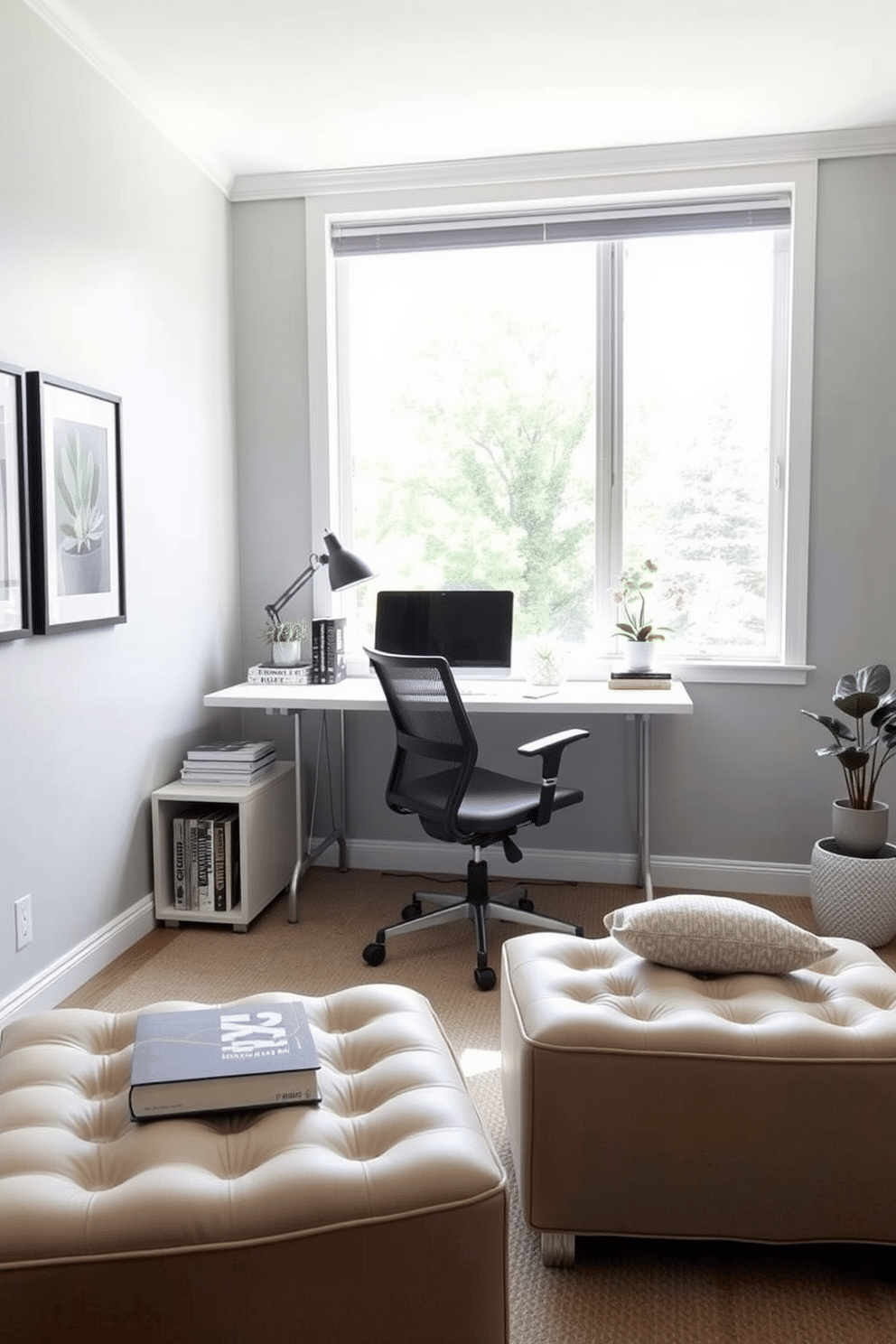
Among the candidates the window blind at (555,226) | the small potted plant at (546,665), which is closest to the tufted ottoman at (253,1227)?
the small potted plant at (546,665)

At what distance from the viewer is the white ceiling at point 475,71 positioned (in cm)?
259

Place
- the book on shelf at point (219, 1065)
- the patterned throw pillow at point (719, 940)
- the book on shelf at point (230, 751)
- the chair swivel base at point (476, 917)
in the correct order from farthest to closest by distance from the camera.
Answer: the book on shelf at point (230, 751), the chair swivel base at point (476, 917), the patterned throw pillow at point (719, 940), the book on shelf at point (219, 1065)

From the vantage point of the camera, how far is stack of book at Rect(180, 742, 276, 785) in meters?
3.32

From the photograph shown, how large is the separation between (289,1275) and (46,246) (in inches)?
92.6

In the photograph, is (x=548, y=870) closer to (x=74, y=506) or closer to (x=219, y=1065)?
(x=74, y=506)

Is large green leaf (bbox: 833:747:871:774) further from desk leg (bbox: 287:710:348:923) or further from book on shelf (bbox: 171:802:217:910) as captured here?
book on shelf (bbox: 171:802:217:910)

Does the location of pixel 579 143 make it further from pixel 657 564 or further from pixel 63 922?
pixel 63 922

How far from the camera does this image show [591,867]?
3.67 meters

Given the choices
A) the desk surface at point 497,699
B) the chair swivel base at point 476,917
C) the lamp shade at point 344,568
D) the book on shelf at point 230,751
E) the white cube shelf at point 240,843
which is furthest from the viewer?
the lamp shade at point 344,568

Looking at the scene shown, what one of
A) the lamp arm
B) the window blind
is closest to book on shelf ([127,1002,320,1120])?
the lamp arm

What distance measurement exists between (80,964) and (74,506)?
1237 mm

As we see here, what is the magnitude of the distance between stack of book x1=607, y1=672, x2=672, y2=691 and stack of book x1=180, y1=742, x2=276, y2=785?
1185mm

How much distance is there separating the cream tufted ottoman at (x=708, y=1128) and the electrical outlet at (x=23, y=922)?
144cm

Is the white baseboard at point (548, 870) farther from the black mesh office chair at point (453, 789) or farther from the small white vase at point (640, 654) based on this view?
the small white vase at point (640, 654)
